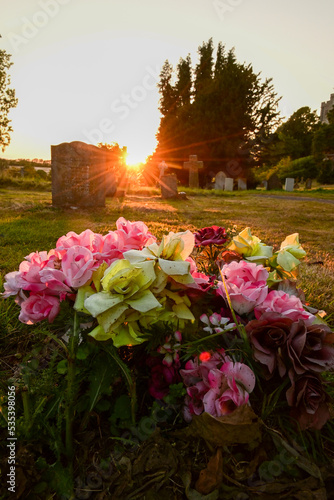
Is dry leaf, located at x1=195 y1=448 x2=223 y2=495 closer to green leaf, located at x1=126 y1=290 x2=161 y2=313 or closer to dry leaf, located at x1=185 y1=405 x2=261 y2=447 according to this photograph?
dry leaf, located at x1=185 y1=405 x2=261 y2=447

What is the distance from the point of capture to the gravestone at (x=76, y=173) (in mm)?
7793

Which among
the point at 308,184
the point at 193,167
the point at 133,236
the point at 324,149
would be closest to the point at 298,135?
the point at 324,149

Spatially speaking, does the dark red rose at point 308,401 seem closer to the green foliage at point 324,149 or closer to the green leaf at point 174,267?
the green leaf at point 174,267

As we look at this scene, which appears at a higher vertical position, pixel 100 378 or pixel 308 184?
pixel 308 184

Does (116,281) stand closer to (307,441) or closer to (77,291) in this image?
(77,291)

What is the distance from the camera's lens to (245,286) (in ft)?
3.70

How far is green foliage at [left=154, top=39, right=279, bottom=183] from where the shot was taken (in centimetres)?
2622

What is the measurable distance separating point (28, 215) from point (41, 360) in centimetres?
579

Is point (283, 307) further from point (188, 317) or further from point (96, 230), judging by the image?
point (96, 230)

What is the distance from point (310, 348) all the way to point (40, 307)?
2.74 ft

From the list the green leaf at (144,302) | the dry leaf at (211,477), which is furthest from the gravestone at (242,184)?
the dry leaf at (211,477)

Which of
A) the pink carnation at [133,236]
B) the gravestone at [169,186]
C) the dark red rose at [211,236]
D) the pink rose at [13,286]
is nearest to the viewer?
the pink rose at [13,286]

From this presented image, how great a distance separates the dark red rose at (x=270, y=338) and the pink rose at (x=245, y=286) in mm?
111

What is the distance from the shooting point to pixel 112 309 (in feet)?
3.07
